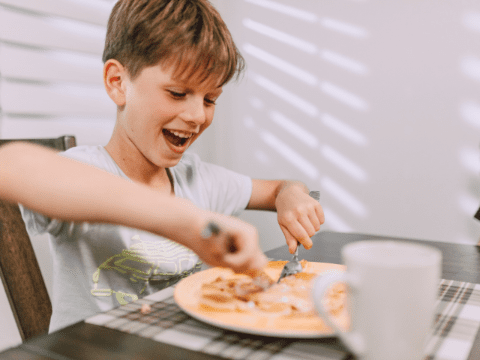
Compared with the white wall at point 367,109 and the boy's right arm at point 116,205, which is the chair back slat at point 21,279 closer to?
the boy's right arm at point 116,205

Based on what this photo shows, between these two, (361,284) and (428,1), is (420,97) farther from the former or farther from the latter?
(361,284)

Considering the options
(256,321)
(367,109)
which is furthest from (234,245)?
(367,109)

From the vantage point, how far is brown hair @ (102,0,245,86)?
810 mm

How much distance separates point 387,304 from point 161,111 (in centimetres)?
61

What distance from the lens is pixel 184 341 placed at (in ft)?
1.43

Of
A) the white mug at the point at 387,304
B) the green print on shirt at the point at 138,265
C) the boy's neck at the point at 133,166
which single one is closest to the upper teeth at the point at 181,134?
the boy's neck at the point at 133,166

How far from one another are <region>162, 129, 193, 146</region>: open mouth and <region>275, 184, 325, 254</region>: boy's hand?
27 cm

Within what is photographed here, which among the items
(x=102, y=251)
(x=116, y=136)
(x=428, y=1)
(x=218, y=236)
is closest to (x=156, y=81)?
(x=116, y=136)

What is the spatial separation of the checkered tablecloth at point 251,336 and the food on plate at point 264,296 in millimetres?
37

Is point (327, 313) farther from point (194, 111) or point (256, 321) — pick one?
point (194, 111)

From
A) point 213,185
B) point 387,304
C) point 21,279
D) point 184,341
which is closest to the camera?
point 387,304

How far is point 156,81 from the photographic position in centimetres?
81

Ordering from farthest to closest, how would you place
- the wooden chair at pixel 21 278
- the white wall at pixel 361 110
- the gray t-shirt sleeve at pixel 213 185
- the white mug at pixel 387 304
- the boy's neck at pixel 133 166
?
the white wall at pixel 361 110 < the gray t-shirt sleeve at pixel 213 185 < the boy's neck at pixel 133 166 < the wooden chair at pixel 21 278 < the white mug at pixel 387 304

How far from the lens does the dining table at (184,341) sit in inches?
16.1
